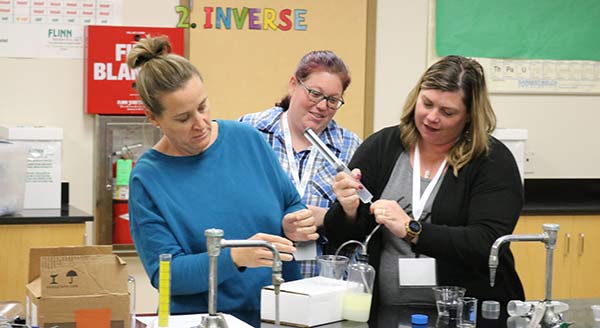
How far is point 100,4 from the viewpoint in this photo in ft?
13.9

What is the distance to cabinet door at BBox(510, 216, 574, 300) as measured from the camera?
471cm

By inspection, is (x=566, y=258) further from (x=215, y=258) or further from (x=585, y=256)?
(x=215, y=258)

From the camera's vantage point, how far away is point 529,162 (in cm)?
504

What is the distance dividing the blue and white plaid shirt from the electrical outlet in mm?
2046

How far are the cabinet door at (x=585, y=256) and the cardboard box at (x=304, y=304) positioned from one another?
8.89 feet

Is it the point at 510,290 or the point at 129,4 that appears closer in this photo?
the point at 510,290

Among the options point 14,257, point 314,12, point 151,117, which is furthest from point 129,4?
point 151,117

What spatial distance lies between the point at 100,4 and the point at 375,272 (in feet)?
7.29

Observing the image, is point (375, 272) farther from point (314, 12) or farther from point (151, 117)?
point (314, 12)

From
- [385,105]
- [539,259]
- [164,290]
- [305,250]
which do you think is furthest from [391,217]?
[539,259]

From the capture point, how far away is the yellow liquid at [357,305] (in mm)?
2439

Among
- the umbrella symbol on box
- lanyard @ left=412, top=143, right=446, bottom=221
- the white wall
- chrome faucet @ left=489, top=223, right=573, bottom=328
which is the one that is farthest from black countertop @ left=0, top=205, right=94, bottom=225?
chrome faucet @ left=489, top=223, right=573, bottom=328

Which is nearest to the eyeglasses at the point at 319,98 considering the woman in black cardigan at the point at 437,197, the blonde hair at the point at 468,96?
the woman in black cardigan at the point at 437,197

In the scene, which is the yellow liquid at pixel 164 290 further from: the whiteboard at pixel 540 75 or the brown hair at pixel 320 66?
the whiteboard at pixel 540 75
